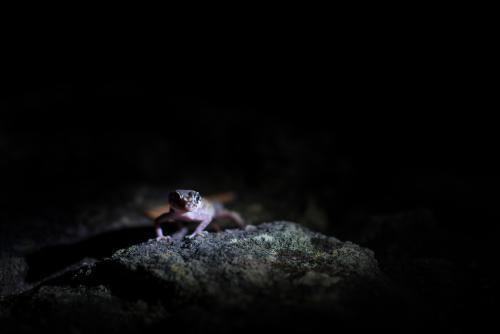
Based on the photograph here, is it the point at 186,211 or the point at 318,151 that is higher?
the point at 318,151

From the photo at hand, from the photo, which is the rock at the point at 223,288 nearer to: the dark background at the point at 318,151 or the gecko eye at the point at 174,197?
the gecko eye at the point at 174,197

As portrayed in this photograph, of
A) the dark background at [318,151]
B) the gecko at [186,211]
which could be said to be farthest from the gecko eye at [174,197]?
the dark background at [318,151]

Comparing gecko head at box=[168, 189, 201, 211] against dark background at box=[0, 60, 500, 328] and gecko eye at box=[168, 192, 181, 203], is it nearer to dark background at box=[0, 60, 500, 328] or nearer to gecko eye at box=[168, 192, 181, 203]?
gecko eye at box=[168, 192, 181, 203]

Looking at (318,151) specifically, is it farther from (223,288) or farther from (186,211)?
(223,288)

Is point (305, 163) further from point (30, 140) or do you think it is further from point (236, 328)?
point (30, 140)

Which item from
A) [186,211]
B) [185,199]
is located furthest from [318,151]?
[185,199]

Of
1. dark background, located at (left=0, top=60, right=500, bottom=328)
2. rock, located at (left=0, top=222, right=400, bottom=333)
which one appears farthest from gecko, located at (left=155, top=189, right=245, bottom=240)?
dark background, located at (left=0, top=60, right=500, bottom=328)
